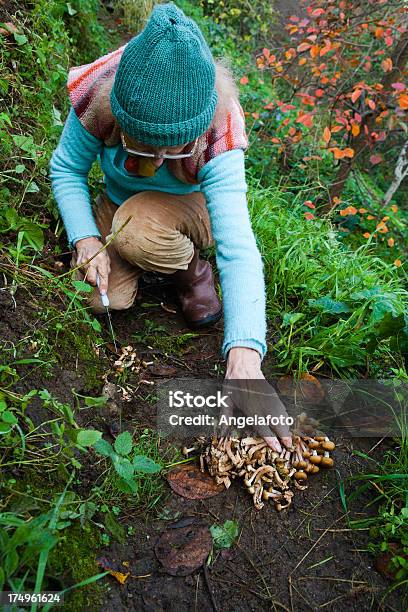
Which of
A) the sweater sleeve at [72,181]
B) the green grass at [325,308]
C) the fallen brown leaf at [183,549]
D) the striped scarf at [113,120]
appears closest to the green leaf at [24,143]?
the sweater sleeve at [72,181]

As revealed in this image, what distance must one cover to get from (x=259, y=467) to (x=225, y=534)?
0.28 m

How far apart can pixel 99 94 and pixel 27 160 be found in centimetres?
70

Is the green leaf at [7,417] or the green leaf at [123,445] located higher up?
the green leaf at [7,417]

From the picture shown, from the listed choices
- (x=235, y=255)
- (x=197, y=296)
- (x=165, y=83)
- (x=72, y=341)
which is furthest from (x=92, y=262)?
(x=165, y=83)

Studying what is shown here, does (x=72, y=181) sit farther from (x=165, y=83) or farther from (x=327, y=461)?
(x=327, y=461)

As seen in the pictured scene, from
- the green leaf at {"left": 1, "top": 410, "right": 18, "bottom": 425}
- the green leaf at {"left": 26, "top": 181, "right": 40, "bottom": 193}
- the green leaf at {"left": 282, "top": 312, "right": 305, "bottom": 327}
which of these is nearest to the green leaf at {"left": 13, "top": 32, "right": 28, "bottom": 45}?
the green leaf at {"left": 26, "top": 181, "right": 40, "bottom": 193}

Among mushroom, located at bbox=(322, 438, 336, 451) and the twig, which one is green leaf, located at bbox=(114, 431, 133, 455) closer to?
the twig

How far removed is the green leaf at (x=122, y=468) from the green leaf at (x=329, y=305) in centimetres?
147

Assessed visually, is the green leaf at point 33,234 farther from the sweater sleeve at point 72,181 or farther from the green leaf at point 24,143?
the green leaf at point 24,143

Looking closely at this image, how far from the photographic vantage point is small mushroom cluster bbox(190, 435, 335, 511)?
1969 mm

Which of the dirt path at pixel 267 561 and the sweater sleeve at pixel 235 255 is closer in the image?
the dirt path at pixel 267 561

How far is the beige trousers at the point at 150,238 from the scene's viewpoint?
2.48 m

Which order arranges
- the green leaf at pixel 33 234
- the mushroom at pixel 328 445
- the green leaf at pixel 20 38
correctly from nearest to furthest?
the mushroom at pixel 328 445
the green leaf at pixel 33 234
the green leaf at pixel 20 38

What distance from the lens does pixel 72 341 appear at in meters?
2.19
